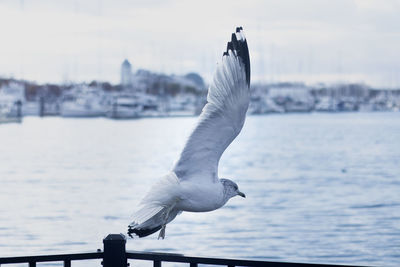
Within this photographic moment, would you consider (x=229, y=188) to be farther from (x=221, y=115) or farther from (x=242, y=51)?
(x=242, y=51)

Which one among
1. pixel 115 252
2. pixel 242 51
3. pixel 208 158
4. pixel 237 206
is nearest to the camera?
pixel 115 252

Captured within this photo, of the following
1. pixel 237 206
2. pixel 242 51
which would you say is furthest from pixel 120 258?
pixel 237 206

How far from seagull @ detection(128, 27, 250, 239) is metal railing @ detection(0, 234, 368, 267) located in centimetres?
9

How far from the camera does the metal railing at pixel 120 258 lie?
11.6 ft

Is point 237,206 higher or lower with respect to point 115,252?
lower

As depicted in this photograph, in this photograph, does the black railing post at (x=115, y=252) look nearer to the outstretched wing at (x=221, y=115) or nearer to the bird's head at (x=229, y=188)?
the outstretched wing at (x=221, y=115)

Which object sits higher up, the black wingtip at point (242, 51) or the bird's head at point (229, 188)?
the black wingtip at point (242, 51)

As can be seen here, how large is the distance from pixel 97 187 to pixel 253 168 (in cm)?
1118

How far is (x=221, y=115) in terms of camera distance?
4117 mm

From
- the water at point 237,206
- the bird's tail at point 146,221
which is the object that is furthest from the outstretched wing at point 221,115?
the water at point 237,206

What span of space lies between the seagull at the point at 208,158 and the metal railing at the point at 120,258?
92mm

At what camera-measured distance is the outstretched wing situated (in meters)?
3.98

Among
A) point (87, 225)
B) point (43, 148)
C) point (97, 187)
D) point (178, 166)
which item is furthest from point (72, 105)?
point (178, 166)

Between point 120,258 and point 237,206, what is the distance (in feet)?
66.3
